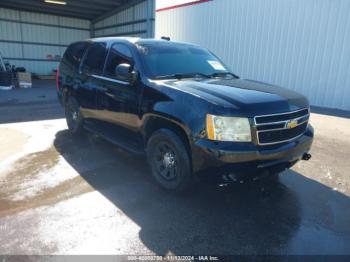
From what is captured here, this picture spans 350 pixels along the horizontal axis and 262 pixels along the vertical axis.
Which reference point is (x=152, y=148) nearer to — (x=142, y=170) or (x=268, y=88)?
(x=142, y=170)

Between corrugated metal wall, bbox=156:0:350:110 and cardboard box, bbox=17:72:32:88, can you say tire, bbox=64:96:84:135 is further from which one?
cardboard box, bbox=17:72:32:88

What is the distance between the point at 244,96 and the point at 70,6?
58.1 ft

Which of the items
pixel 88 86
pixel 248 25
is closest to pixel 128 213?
pixel 88 86

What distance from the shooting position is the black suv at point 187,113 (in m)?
2.89

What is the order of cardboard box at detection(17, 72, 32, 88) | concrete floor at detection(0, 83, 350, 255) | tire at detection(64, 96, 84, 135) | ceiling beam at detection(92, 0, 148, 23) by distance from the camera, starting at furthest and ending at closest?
ceiling beam at detection(92, 0, 148, 23) → cardboard box at detection(17, 72, 32, 88) → tire at detection(64, 96, 84, 135) → concrete floor at detection(0, 83, 350, 255)

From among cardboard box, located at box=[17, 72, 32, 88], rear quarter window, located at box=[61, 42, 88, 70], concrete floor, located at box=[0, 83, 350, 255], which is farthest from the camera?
cardboard box, located at box=[17, 72, 32, 88]

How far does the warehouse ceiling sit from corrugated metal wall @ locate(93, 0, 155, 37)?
0.54 m

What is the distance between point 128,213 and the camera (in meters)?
3.21

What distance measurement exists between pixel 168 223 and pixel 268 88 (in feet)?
6.83

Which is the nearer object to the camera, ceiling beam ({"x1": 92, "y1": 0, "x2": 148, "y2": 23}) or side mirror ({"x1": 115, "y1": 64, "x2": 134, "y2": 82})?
side mirror ({"x1": 115, "y1": 64, "x2": 134, "y2": 82})

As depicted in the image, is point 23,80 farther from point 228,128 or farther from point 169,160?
point 228,128

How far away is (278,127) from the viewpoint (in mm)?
3076

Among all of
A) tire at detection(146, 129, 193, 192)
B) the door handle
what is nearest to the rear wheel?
the door handle

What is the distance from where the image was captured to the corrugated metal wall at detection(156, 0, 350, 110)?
1038cm
